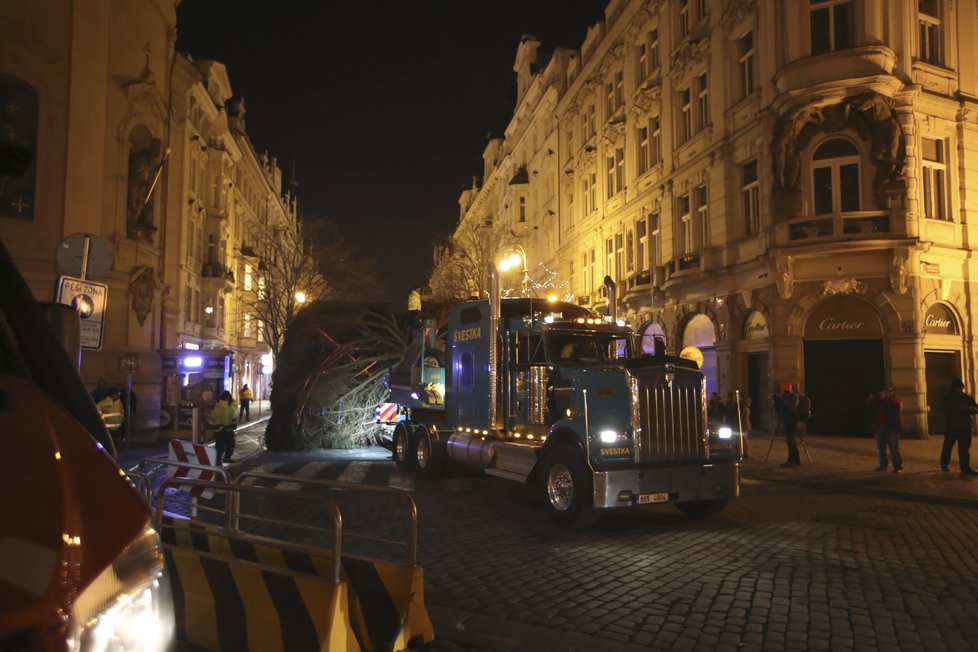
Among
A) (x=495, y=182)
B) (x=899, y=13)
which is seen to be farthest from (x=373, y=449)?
(x=495, y=182)

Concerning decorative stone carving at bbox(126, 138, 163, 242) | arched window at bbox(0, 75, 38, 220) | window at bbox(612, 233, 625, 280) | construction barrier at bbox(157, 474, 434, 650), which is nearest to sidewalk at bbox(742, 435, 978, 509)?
construction barrier at bbox(157, 474, 434, 650)

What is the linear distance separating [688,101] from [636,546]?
2344 centimetres

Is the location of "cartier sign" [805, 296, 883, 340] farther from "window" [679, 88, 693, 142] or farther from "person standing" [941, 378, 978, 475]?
"window" [679, 88, 693, 142]

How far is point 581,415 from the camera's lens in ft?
30.0

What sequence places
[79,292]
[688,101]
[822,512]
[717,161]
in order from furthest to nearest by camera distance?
1. [688,101]
2. [717,161]
3. [822,512]
4. [79,292]

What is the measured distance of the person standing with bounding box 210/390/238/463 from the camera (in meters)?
15.1

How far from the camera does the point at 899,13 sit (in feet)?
66.1

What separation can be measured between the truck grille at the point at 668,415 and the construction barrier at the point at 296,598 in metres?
5.36

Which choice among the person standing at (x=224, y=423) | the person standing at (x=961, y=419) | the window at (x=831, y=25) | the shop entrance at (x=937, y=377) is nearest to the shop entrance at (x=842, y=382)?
the shop entrance at (x=937, y=377)

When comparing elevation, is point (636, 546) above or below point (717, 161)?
below

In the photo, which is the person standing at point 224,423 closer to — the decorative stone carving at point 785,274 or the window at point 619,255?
the decorative stone carving at point 785,274

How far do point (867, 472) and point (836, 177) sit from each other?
10.2m

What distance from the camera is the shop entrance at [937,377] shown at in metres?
20.8

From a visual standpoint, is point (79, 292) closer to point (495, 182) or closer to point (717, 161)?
point (717, 161)
